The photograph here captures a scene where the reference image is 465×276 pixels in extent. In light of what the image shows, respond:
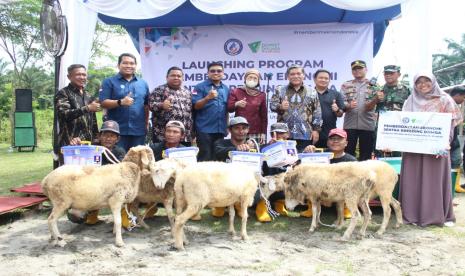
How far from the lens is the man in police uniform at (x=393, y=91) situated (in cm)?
696

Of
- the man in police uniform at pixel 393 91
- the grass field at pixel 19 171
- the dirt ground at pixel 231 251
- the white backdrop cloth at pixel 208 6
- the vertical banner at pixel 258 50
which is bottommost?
the grass field at pixel 19 171

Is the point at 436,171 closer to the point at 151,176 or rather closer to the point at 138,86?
the point at 151,176

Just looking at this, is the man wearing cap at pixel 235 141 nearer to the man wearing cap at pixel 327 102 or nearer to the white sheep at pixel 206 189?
the white sheep at pixel 206 189

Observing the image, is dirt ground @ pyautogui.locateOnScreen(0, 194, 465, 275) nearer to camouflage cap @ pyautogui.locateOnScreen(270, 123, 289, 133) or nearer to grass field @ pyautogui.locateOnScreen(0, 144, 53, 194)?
camouflage cap @ pyautogui.locateOnScreen(270, 123, 289, 133)

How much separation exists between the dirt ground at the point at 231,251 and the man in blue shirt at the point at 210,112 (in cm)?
153

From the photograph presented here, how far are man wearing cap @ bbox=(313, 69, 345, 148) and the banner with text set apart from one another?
40.4 inches

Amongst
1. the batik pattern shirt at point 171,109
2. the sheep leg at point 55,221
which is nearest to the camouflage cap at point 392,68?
the batik pattern shirt at point 171,109

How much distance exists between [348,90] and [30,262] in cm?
561

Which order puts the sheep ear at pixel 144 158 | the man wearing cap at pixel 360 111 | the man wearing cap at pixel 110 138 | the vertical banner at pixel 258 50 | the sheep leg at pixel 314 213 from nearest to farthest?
the sheep ear at pixel 144 158, the sheep leg at pixel 314 213, the man wearing cap at pixel 110 138, the man wearing cap at pixel 360 111, the vertical banner at pixel 258 50

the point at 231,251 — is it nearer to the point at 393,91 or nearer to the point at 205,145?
the point at 205,145

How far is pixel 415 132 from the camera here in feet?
19.1

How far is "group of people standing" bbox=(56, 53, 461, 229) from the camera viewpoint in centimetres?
605

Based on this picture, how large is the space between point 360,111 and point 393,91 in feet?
2.09

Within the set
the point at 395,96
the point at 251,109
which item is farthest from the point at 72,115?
the point at 395,96
